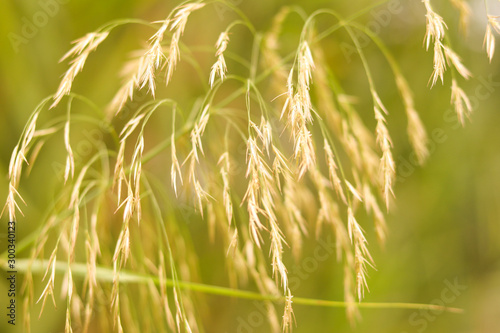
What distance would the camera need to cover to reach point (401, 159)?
4.34 ft

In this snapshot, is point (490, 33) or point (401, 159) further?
point (401, 159)

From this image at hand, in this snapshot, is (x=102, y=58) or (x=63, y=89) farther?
(x=102, y=58)

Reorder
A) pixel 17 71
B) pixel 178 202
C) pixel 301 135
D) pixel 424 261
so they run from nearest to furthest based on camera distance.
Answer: pixel 301 135 → pixel 17 71 → pixel 178 202 → pixel 424 261

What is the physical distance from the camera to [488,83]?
4.44 feet

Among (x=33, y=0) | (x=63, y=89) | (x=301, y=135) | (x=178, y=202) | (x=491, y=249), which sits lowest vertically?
(x=491, y=249)

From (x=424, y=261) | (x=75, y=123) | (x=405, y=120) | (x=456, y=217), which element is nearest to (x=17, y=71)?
(x=75, y=123)

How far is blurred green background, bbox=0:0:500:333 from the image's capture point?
3.64 feet

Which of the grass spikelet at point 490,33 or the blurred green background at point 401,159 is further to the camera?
the blurred green background at point 401,159

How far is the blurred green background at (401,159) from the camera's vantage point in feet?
3.64

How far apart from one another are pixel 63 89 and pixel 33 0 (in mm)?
678

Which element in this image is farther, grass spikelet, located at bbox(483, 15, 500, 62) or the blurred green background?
the blurred green background

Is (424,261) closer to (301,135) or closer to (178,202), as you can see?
(178,202)

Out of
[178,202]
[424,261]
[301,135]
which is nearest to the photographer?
[301,135]

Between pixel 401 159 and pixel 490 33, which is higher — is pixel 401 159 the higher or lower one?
the lower one
